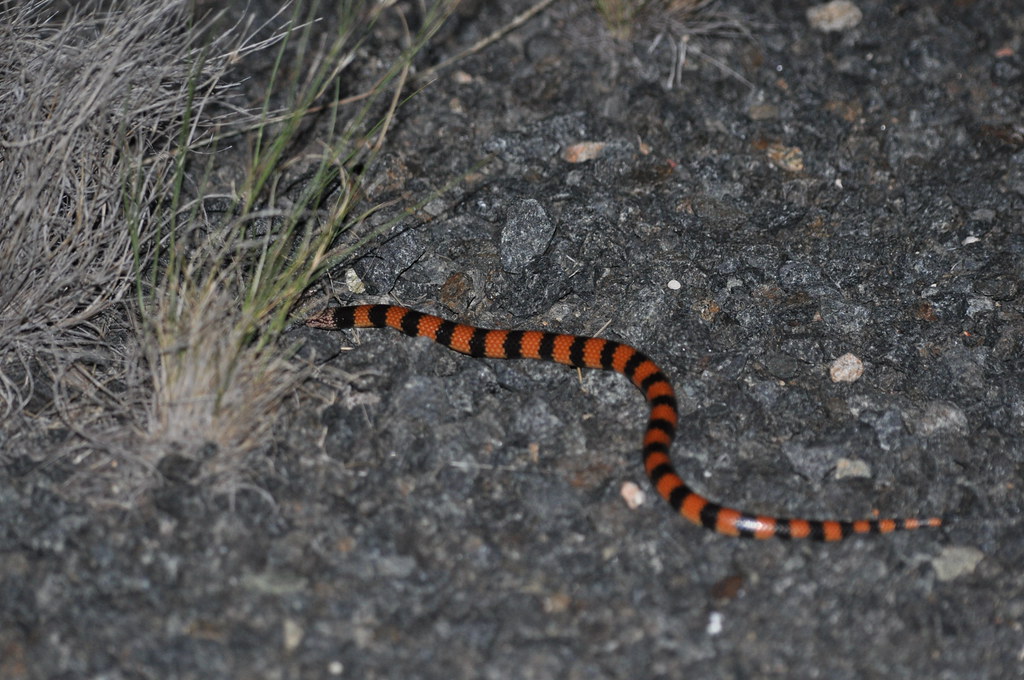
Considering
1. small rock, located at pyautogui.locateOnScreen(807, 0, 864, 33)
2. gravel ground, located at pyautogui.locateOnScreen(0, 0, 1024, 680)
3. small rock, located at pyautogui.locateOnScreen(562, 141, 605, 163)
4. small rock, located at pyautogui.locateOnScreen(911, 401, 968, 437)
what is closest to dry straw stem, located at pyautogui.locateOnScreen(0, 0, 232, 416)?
gravel ground, located at pyautogui.locateOnScreen(0, 0, 1024, 680)

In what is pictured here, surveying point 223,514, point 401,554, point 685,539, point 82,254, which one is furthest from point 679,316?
point 82,254

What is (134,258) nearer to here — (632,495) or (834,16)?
(632,495)

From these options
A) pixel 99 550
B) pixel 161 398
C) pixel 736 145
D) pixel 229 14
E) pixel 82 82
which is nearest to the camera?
pixel 99 550

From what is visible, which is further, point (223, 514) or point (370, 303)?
point (370, 303)

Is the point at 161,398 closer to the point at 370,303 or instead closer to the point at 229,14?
the point at 370,303

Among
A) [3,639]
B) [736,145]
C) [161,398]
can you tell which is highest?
[736,145]

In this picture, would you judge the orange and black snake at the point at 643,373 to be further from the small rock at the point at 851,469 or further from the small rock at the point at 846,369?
the small rock at the point at 846,369

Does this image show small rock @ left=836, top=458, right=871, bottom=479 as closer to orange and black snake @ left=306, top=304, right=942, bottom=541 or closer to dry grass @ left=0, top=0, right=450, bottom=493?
orange and black snake @ left=306, top=304, right=942, bottom=541

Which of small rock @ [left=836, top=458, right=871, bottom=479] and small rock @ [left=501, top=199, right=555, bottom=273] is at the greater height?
small rock @ [left=836, top=458, right=871, bottom=479]
